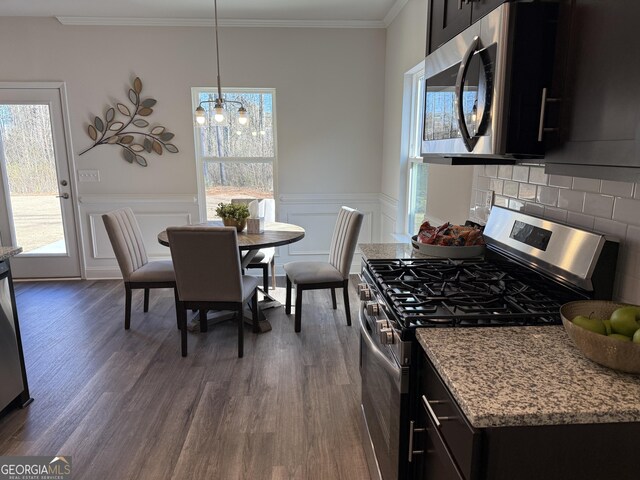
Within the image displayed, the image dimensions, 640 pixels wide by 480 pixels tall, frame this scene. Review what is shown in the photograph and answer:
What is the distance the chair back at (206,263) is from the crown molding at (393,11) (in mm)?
2516

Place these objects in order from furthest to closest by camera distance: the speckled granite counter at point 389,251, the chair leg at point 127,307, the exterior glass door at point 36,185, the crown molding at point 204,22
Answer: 1. the exterior glass door at point 36,185
2. the crown molding at point 204,22
3. the chair leg at point 127,307
4. the speckled granite counter at point 389,251

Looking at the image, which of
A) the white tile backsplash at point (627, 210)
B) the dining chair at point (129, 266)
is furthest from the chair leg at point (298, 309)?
the white tile backsplash at point (627, 210)

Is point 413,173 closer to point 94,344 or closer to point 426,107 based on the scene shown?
point 426,107

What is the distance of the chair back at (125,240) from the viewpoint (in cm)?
315

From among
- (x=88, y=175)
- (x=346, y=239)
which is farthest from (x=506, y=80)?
(x=88, y=175)

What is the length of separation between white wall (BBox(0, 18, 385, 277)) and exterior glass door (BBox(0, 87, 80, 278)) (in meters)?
0.16

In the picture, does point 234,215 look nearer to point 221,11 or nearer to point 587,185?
point 221,11

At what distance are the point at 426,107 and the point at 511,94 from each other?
0.71 m

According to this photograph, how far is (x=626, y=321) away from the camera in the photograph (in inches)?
36.9

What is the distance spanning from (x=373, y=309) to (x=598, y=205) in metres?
0.76

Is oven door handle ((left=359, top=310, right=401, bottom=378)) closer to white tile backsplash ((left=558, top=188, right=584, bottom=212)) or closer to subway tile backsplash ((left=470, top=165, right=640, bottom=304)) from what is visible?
subway tile backsplash ((left=470, top=165, right=640, bottom=304))

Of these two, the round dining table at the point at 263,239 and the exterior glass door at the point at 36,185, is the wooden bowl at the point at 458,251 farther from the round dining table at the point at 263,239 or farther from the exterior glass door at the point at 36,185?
the exterior glass door at the point at 36,185

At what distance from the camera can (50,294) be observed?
416cm

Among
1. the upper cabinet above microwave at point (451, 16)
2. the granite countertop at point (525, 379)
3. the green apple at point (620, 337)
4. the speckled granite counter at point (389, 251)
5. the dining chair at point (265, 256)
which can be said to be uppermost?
the upper cabinet above microwave at point (451, 16)
